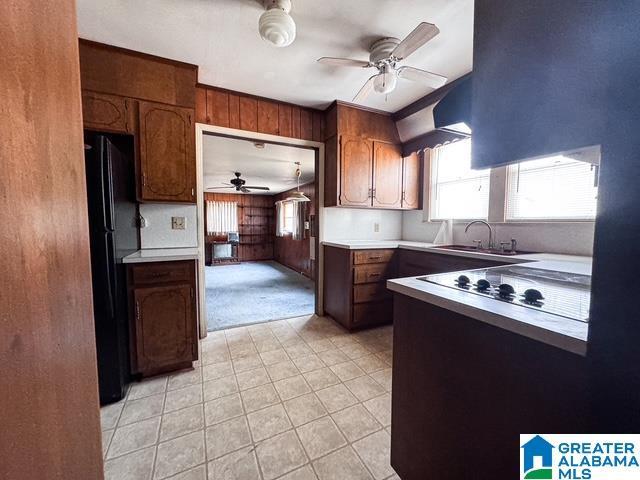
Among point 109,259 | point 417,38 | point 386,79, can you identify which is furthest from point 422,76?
point 109,259

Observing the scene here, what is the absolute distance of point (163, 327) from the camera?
184 centimetres

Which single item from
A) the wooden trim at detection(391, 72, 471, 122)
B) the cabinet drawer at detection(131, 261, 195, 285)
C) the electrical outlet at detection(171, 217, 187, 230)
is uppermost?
the wooden trim at detection(391, 72, 471, 122)

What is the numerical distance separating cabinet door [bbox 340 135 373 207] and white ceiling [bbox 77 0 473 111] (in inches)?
24.4

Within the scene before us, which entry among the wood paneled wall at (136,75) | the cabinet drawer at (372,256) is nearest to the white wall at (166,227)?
the wood paneled wall at (136,75)

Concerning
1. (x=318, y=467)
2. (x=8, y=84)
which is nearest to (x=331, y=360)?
(x=318, y=467)

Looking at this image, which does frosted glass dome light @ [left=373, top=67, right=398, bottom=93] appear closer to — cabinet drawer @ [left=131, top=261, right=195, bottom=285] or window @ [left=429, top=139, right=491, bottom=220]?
window @ [left=429, top=139, right=491, bottom=220]

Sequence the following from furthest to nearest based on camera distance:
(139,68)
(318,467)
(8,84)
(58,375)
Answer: (139,68) < (318,467) < (58,375) < (8,84)

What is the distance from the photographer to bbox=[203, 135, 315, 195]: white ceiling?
12.2 feet

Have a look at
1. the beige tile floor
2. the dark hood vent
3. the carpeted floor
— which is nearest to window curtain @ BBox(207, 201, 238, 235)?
the carpeted floor

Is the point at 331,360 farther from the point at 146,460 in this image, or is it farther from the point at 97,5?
the point at 97,5

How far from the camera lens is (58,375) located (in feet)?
1.66

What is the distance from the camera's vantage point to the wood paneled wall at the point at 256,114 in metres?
2.39

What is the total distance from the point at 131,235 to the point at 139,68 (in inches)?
51.7

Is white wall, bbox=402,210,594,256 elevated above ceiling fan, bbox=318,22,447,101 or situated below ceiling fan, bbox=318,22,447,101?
below
